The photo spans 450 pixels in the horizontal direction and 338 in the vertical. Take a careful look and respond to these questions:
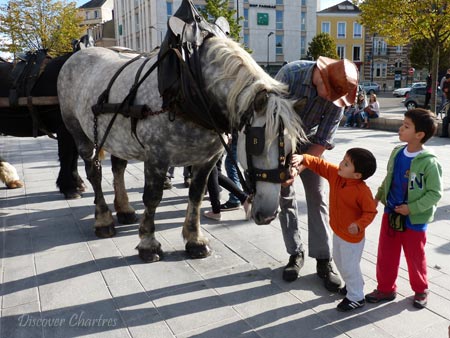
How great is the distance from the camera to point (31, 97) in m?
4.42

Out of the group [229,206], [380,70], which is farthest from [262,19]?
[229,206]

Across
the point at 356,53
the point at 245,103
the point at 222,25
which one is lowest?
the point at 245,103

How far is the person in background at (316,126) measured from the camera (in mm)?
2639

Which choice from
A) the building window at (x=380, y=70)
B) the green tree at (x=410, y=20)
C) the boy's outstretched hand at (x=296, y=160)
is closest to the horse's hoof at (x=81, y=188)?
the boy's outstretched hand at (x=296, y=160)

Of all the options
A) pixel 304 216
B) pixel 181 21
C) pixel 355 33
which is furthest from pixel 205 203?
pixel 355 33

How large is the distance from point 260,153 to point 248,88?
39 cm

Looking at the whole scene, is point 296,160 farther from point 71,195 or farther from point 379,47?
point 379,47

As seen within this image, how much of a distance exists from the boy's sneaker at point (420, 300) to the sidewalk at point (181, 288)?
4cm

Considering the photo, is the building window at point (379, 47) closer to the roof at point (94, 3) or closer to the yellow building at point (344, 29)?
the yellow building at point (344, 29)

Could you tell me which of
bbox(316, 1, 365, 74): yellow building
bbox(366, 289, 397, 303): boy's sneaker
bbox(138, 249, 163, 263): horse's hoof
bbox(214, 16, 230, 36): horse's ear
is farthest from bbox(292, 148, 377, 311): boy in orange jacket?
bbox(316, 1, 365, 74): yellow building

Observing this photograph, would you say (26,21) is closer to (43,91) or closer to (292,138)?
(43,91)

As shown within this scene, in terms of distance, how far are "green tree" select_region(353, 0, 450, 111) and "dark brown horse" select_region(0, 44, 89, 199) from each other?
9901 millimetres

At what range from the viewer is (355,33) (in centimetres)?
4981

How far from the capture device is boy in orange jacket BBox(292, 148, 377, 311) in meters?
2.60
